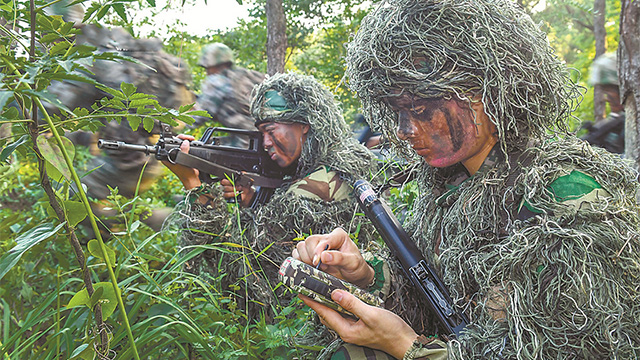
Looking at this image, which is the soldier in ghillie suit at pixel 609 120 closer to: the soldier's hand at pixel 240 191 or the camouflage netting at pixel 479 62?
the soldier's hand at pixel 240 191

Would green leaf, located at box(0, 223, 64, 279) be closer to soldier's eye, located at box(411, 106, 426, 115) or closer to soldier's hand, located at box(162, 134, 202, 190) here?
soldier's eye, located at box(411, 106, 426, 115)

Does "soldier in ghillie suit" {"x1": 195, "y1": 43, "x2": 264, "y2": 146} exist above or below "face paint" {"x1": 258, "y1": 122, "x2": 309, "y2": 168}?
above

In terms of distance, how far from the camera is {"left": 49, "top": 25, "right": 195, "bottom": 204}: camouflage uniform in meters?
3.27

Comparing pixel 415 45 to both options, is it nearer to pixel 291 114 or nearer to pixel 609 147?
pixel 291 114

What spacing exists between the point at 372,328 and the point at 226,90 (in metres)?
3.76

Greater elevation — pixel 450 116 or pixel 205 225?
pixel 450 116

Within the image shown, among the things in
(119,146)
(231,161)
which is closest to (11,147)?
(119,146)

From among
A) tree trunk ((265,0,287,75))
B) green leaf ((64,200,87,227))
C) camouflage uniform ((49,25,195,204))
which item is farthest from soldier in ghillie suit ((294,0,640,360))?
tree trunk ((265,0,287,75))

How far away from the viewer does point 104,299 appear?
3.71 ft

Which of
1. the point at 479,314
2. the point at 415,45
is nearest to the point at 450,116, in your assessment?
the point at 415,45

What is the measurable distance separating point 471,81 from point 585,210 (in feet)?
1.46

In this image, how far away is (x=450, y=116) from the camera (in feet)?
4.65

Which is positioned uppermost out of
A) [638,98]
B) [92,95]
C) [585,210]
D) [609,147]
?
[92,95]

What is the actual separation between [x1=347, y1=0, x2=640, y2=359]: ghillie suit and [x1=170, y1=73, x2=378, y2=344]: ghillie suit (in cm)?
108
